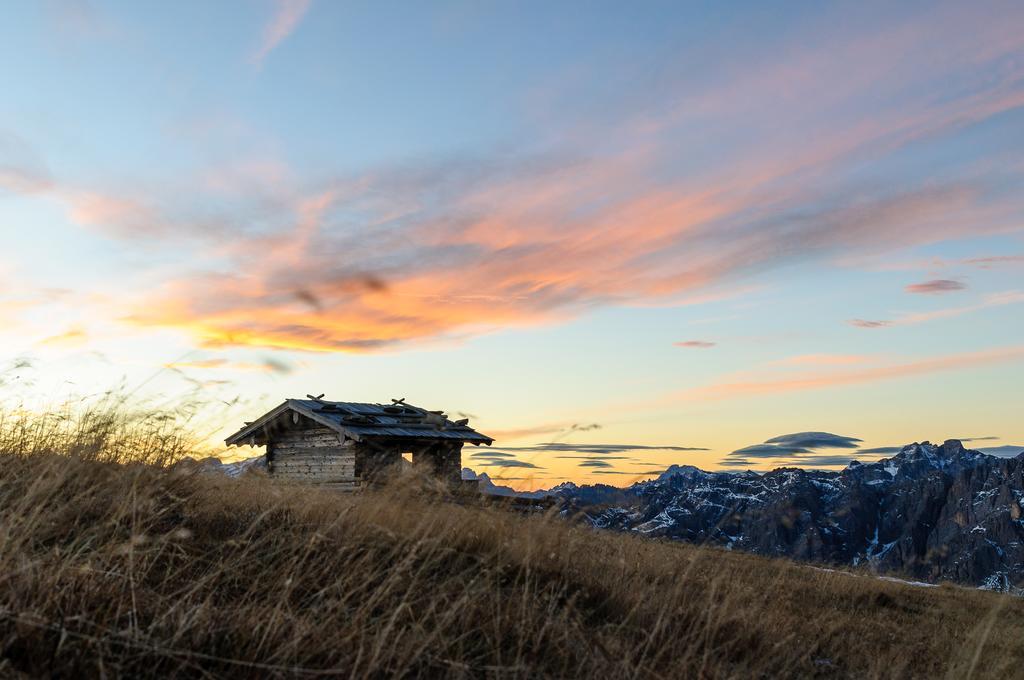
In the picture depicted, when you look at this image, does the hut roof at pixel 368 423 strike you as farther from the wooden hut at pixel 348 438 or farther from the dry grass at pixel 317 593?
→ the dry grass at pixel 317 593

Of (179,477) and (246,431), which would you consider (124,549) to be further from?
(246,431)

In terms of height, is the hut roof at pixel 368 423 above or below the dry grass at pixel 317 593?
above

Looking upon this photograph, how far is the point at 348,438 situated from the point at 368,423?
2.71ft

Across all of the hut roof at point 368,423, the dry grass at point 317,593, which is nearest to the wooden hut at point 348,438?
the hut roof at point 368,423

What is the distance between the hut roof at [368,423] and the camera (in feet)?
75.5

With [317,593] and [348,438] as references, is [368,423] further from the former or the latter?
[317,593]

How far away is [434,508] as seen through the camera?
687 centimetres

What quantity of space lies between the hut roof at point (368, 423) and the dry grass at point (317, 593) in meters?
15.6

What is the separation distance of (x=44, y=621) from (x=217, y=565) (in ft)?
4.42

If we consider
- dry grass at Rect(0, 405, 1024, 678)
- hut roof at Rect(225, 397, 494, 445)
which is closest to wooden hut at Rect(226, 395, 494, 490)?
hut roof at Rect(225, 397, 494, 445)

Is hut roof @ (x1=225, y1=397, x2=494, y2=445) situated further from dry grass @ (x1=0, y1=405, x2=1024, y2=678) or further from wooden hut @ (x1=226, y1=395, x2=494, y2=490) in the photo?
dry grass @ (x1=0, y1=405, x2=1024, y2=678)

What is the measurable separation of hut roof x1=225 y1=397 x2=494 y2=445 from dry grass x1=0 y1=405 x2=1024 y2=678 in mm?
15625

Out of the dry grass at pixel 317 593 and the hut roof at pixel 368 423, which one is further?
the hut roof at pixel 368 423

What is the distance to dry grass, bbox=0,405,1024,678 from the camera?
125 inches
